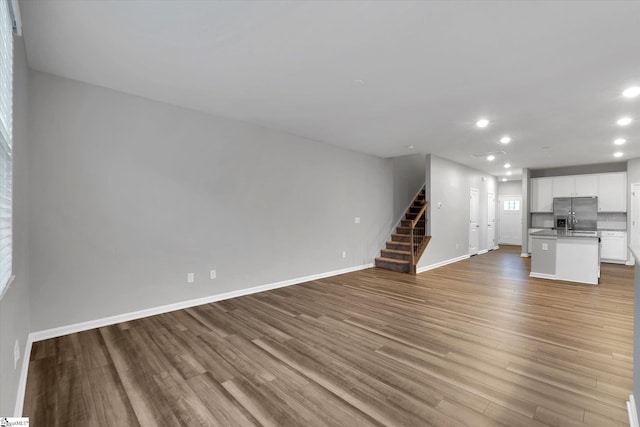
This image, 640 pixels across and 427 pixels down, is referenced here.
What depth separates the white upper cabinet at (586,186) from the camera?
796cm

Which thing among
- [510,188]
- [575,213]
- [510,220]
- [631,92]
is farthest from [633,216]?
[631,92]

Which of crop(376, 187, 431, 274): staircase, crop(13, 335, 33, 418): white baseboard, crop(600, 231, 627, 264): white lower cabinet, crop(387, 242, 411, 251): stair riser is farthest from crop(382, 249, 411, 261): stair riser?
crop(13, 335, 33, 418): white baseboard

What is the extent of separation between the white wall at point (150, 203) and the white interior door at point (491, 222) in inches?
287

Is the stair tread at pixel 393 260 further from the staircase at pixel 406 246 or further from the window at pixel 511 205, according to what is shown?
the window at pixel 511 205

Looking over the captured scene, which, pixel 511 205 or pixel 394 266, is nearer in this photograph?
pixel 394 266

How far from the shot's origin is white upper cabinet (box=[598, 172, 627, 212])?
754 centimetres

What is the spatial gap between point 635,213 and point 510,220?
4312mm

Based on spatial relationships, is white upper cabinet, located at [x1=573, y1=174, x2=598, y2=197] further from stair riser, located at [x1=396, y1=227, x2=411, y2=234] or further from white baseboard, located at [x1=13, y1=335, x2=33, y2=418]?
white baseboard, located at [x1=13, y1=335, x2=33, y2=418]

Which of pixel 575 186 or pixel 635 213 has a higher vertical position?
pixel 575 186

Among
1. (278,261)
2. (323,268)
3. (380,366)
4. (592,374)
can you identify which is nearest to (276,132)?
(278,261)

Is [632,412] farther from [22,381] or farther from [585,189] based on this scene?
[585,189]

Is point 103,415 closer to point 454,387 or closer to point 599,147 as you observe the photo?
point 454,387

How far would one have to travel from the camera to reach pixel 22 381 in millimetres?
2119

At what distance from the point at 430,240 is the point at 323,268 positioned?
8.87ft
